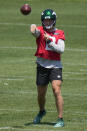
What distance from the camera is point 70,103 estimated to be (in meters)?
14.0

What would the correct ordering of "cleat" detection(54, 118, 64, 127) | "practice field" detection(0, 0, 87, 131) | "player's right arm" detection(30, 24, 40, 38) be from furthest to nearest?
"practice field" detection(0, 0, 87, 131) → "player's right arm" detection(30, 24, 40, 38) → "cleat" detection(54, 118, 64, 127)

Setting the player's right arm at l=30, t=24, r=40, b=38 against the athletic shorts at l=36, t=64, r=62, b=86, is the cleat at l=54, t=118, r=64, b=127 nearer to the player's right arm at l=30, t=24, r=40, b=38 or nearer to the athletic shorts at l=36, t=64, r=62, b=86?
the athletic shorts at l=36, t=64, r=62, b=86

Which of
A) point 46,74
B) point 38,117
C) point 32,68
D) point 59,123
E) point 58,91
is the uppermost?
point 46,74

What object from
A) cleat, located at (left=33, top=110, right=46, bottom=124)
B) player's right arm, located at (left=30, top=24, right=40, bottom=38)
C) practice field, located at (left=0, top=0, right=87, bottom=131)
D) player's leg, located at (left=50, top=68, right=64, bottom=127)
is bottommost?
practice field, located at (left=0, top=0, right=87, bottom=131)

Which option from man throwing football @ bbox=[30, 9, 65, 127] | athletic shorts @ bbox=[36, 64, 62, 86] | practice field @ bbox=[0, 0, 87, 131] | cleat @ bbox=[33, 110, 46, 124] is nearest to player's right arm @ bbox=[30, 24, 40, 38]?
man throwing football @ bbox=[30, 9, 65, 127]

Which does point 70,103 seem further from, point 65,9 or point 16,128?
point 65,9

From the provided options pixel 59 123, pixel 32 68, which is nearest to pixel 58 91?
pixel 59 123

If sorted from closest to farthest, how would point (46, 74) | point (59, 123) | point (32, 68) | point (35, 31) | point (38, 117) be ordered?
point (59, 123) < point (35, 31) < point (46, 74) < point (38, 117) < point (32, 68)

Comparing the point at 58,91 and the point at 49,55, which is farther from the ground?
the point at 49,55

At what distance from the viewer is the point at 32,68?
1920 centimetres

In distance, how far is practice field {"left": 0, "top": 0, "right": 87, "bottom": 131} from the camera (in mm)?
12062

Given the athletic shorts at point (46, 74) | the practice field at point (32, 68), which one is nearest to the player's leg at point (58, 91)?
the athletic shorts at point (46, 74)

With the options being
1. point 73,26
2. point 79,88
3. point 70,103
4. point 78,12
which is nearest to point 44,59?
point 70,103

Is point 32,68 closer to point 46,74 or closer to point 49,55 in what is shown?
point 46,74
